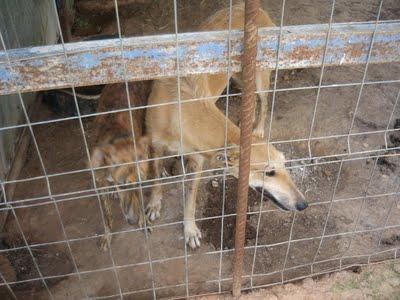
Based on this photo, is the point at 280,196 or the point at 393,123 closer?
the point at 280,196

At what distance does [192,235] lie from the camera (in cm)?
410

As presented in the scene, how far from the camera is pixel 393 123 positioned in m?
5.26

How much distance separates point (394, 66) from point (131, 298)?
14.8 feet

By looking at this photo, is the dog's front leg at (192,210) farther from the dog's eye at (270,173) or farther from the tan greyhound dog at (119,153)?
the dog's eye at (270,173)

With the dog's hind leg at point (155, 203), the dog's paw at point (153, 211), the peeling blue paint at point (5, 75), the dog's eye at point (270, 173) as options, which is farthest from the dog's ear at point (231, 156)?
the peeling blue paint at point (5, 75)

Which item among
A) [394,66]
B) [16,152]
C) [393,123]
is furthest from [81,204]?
[394,66]

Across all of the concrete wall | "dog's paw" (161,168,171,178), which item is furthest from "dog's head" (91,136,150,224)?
the concrete wall

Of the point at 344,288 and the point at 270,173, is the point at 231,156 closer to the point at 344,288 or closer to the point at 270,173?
the point at 270,173

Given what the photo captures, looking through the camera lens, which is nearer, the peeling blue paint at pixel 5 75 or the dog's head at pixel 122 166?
the peeling blue paint at pixel 5 75

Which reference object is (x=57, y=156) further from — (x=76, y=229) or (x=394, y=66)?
(x=394, y=66)

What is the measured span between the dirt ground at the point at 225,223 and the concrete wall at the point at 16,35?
0.96 feet

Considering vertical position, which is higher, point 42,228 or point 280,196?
point 280,196

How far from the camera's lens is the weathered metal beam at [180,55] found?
209 centimetres

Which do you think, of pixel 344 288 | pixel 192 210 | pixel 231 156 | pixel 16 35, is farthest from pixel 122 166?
pixel 16 35
